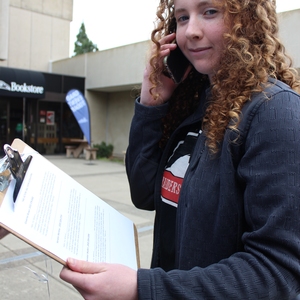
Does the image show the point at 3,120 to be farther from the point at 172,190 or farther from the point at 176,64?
the point at 172,190

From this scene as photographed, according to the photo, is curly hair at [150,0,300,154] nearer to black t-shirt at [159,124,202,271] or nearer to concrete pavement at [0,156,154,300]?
black t-shirt at [159,124,202,271]

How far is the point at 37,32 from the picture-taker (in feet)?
56.9

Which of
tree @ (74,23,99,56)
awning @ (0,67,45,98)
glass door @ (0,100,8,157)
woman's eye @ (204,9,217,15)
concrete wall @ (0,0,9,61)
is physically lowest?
glass door @ (0,100,8,157)

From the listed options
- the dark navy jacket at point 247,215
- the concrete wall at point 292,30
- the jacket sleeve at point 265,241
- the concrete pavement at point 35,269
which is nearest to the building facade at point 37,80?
the concrete wall at point 292,30

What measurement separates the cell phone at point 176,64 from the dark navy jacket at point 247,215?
0.60 m

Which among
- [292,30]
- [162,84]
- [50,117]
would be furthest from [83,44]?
[162,84]

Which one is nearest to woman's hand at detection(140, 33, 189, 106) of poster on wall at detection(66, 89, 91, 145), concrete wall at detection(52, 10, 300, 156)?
poster on wall at detection(66, 89, 91, 145)

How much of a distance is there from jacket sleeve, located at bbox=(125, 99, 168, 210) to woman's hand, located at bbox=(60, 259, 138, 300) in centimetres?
70

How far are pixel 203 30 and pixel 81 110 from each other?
39.8ft

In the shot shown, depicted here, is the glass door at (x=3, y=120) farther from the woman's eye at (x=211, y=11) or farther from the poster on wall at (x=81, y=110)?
the woman's eye at (x=211, y=11)

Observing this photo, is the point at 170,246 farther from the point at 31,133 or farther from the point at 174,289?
the point at 31,133

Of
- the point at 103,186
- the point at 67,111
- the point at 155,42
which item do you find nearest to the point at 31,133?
the point at 67,111

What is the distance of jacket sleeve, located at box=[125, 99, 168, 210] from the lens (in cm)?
155

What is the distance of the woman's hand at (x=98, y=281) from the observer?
0.85 metres
